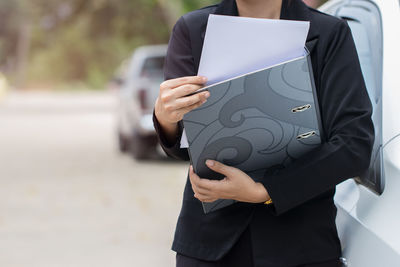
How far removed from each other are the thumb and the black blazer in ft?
0.29

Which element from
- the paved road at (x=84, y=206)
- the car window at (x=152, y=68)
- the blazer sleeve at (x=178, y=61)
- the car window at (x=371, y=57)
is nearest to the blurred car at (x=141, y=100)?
the car window at (x=152, y=68)

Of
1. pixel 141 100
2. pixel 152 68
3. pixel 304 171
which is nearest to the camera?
pixel 304 171

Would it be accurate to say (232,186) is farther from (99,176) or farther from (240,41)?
(99,176)

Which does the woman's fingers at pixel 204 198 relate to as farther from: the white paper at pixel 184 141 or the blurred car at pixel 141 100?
the blurred car at pixel 141 100

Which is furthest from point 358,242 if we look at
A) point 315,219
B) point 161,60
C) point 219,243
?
point 161,60

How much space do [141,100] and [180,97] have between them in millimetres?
10136

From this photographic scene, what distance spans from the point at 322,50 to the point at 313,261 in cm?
Result: 49

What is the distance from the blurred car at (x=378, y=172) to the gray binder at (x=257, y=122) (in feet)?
0.71

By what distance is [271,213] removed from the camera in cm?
179

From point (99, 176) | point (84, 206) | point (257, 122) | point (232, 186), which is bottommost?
point (99, 176)

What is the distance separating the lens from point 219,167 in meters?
1.71

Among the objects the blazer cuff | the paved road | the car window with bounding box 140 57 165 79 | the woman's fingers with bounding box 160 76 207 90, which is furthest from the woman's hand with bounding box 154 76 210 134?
the car window with bounding box 140 57 165 79

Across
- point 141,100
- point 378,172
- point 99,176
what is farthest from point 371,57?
point 141,100

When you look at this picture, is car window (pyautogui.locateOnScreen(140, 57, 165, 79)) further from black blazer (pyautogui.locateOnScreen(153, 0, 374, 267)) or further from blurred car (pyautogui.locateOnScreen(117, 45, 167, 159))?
black blazer (pyautogui.locateOnScreen(153, 0, 374, 267))
